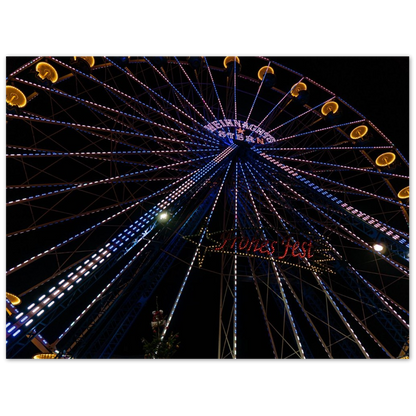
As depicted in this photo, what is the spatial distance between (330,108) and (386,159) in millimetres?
3190

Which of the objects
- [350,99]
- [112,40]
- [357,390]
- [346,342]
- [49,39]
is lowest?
[357,390]

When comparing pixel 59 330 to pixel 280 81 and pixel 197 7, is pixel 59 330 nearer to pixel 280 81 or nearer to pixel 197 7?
pixel 197 7

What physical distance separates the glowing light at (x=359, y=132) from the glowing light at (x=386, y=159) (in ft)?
3.99

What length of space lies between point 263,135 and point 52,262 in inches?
473

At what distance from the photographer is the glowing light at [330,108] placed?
1342 centimetres

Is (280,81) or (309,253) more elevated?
(280,81)

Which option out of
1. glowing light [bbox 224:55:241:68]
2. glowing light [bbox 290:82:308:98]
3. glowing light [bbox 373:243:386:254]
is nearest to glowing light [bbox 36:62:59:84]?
glowing light [bbox 224:55:241:68]

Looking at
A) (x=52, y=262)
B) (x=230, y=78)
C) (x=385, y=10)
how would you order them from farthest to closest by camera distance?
(x=52, y=262)
(x=230, y=78)
(x=385, y=10)

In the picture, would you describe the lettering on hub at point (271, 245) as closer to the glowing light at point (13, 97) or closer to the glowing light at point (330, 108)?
the glowing light at point (330, 108)

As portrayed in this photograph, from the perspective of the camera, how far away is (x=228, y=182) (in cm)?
1286

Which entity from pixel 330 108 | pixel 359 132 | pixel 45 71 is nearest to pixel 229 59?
pixel 330 108

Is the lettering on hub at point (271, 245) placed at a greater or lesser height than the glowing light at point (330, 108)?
lesser

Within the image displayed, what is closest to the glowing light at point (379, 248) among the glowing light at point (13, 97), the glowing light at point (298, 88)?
the glowing light at point (298, 88)

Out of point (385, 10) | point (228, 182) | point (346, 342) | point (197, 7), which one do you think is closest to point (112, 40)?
point (197, 7)
